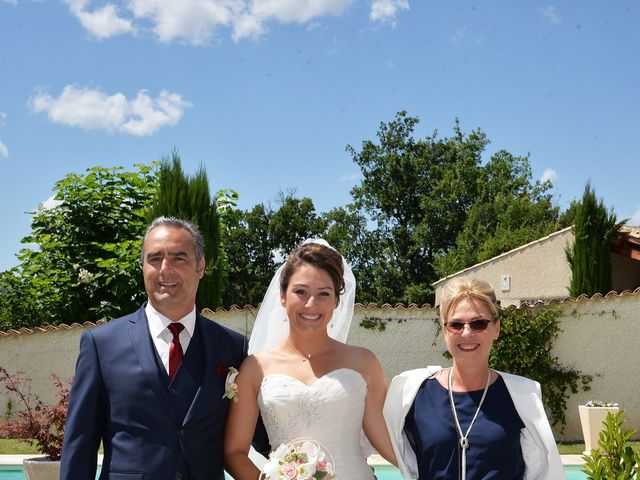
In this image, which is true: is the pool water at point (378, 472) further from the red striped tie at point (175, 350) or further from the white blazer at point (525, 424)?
the red striped tie at point (175, 350)

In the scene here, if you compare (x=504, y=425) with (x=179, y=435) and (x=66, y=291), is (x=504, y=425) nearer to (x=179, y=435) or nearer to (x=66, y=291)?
(x=179, y=435)

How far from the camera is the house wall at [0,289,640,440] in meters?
11.8

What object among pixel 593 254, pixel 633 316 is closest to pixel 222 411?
pixel 633 316

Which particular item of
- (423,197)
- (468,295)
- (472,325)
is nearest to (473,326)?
(472,325)

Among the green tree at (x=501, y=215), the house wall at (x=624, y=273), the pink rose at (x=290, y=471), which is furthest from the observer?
the green tree at (x=501, y=215)

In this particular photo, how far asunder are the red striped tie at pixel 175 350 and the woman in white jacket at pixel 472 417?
0.96 m

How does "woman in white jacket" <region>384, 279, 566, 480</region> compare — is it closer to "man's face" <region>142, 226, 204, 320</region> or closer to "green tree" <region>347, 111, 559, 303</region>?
"man's face" <region>142, 226, 204, 320</region>

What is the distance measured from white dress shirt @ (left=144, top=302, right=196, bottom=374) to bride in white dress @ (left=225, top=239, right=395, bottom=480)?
A: 373mm

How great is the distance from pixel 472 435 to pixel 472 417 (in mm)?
76

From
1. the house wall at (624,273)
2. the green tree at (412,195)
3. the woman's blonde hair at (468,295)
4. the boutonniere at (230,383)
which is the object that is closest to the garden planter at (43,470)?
the boutonniere at (230,383)

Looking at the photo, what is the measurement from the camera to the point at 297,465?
9.60 feet

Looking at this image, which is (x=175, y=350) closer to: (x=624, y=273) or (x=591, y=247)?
(x=591, y=247)

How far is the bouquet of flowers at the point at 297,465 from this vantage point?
2.89m

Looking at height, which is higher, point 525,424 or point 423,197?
point 423,197
